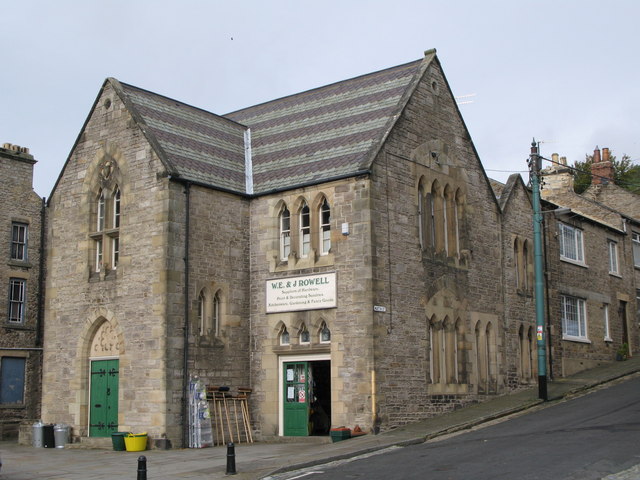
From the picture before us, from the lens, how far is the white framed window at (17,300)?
99.5ft

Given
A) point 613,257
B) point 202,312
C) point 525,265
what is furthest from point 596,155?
point 202,312

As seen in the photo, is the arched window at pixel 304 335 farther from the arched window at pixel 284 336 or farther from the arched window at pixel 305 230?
the arched window at pixel 305 230

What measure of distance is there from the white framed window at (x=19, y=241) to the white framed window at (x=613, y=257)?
24456 mm

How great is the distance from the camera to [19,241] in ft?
102

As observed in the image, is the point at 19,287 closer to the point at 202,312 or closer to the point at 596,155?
the point at 202,312

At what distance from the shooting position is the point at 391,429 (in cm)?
2167

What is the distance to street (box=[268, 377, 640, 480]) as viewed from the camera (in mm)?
14359

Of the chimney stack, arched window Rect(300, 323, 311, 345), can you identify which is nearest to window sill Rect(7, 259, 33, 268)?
arched window Rect(300, 323, 311, 345)

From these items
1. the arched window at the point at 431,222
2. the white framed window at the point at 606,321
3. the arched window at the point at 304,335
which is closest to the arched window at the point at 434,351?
the arched window at the point at 431,222

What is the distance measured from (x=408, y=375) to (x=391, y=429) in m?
1.69

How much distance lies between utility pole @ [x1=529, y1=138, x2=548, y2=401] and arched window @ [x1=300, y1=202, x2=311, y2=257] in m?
7.14

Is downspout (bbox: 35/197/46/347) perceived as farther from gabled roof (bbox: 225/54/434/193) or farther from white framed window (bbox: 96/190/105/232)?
gabled roof (bbox: 225/54/434/193)

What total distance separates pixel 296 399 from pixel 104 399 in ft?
18.0

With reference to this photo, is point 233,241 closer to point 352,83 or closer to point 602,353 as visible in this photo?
point 352,83
